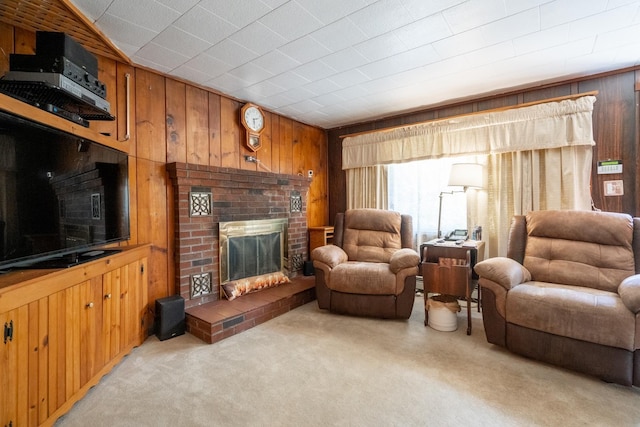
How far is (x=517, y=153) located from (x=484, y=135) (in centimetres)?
38

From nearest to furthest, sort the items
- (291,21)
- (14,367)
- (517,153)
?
1. (14,367)
2. (291,21)
3. (517,153)

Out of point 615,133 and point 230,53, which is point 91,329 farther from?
point 615,133

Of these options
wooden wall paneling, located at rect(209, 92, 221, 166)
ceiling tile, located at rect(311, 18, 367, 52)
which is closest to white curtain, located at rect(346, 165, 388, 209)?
wooden wall paneling, located at rect(209, 92, 221, 166)

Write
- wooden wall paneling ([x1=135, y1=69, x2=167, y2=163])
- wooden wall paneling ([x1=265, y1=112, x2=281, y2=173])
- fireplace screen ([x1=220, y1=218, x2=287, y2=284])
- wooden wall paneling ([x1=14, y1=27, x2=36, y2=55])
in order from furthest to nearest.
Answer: wooden wall paneling ([x1=265, y1=112, x2=281, y2=173]) → fireplace screen ([x1=220, y1=218, x2=287, y2=284]) → wooden wall paneling ([x1=135, y1=69, x2=167, y2=163]) → wooden wall paneling ([x1=14, y1=27, x2=36, y2=55])

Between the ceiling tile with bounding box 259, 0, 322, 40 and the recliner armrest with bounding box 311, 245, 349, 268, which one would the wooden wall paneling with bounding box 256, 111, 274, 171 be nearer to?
the recliner armrest with bounding box 311, 245, 349, 268

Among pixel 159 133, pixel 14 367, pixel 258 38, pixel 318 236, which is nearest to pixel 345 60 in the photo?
pixel 258 38

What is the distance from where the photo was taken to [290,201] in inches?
146

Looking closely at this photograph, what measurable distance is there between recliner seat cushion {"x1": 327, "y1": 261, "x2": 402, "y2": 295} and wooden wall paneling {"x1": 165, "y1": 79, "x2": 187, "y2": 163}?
1.85 metres

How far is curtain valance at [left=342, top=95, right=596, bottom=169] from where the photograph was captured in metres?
2.74

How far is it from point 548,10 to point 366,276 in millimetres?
2274

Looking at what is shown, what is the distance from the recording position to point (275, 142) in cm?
373

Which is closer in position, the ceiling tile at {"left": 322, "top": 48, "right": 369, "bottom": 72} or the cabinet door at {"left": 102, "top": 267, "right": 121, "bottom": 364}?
the cabinet door at {"left": 102, "top": 267, "right": 121, "bottom": 364}

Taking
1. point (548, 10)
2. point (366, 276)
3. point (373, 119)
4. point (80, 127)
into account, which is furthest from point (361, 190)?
point (80, 127)

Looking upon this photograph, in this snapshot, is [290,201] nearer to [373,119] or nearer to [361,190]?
[361,190]
